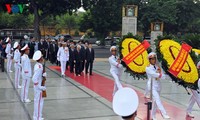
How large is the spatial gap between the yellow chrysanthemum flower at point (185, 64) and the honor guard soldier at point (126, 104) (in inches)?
188

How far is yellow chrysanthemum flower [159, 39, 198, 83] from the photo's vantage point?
320 inches

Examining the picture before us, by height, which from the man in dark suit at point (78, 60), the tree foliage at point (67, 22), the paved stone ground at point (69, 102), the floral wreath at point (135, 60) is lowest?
the paved stone ground at point (69, 102)

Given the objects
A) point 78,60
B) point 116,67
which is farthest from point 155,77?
point 78,60

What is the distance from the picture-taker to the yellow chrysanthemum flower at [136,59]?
30.5ft

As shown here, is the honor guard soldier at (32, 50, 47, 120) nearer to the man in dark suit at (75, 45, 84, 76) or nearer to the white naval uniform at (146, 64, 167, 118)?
the white naval uniform at (146, 64, 167, 118)

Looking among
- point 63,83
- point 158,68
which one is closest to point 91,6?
point 63,83

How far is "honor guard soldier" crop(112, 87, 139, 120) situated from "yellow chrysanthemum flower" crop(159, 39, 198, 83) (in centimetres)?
477

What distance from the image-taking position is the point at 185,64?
8.16m

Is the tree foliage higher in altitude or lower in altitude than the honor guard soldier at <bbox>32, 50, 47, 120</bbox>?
higher

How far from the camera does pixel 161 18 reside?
39219mm

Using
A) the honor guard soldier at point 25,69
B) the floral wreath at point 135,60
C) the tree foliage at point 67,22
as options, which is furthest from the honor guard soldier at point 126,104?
the tree foliage at point 67,22

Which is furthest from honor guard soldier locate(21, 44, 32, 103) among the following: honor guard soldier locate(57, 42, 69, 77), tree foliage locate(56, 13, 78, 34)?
tree foliage locate(56, 13, 78, 34)

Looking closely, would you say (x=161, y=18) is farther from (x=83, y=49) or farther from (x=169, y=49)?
(x=169, y=49)

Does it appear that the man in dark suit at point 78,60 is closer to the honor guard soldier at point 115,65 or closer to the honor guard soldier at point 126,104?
the honor guard soldier at point 115,65
